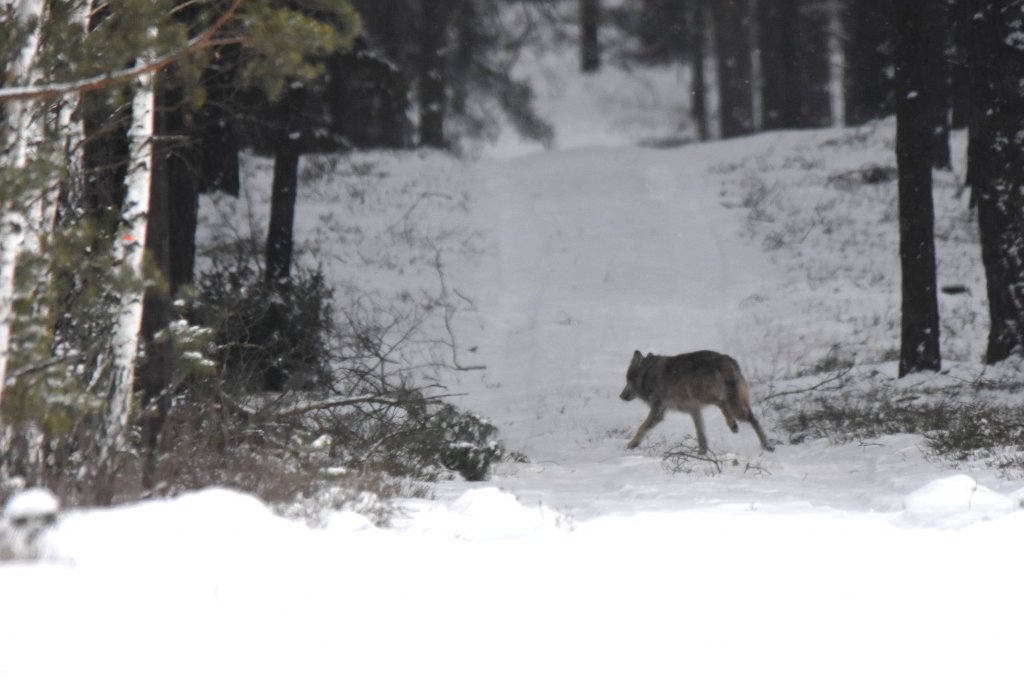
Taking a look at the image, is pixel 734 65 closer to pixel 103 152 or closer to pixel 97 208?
pixel 103 152

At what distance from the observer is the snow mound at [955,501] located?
6.59m

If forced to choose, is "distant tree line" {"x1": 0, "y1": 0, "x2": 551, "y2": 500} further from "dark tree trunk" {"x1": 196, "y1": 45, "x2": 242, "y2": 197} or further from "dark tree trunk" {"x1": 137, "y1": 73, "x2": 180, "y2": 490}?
"dark tree trunk" {"x1": 196, "y1": 45, "x2": 242, "y2": 197}

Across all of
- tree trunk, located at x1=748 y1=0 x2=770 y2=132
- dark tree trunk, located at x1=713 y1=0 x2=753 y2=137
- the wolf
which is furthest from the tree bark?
the wolf

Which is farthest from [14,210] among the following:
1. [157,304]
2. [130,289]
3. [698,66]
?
[698,66]

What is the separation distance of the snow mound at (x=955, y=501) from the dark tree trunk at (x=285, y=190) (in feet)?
35.9

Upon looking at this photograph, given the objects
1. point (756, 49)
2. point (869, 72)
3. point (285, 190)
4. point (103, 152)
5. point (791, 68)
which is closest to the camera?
point (103, 152)

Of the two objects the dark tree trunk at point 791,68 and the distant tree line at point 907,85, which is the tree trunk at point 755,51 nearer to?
the distant tree line at point 907,85

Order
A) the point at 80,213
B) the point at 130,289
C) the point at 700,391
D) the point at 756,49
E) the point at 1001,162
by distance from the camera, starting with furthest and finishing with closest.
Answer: the point at 756,49 < the point at 1001,162 < the point at 700,391 < the point at 80,213 < the point at 130,289

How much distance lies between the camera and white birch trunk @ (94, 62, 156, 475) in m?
6.42

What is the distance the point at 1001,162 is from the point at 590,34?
2454 centimetres

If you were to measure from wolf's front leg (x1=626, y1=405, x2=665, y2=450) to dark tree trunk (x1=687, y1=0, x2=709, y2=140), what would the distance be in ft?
104

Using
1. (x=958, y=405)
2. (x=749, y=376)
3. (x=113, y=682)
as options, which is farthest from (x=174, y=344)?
(x=749, y=376)

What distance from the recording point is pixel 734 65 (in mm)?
43500

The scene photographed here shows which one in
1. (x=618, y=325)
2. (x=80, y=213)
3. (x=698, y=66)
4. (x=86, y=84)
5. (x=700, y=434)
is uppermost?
(x=698, y=66)
